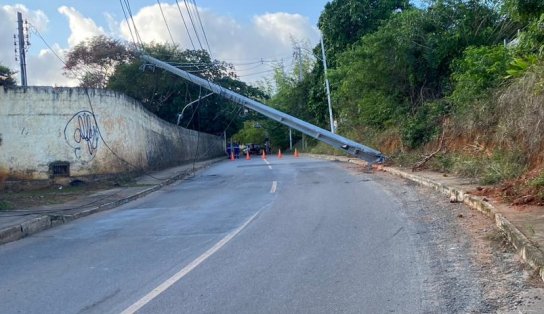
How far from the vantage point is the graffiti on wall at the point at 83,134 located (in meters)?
19.2

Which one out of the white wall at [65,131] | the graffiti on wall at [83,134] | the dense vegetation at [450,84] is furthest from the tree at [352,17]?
→ the graffiti on wall at [83,134]

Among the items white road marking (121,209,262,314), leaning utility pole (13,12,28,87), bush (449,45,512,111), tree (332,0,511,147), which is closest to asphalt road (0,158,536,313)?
white road marking (121,209,262,314)

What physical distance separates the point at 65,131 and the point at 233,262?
13.3m

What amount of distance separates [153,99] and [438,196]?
34.1 metres

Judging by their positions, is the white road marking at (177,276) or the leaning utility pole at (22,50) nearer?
the white road marking at (177,276)

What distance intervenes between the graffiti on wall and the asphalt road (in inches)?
263

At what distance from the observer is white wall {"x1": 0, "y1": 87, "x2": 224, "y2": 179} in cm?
1825

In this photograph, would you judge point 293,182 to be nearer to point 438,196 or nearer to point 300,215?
point 438,196

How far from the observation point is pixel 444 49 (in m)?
22.2

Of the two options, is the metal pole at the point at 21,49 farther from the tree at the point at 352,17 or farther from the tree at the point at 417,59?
the tree at the point at 352,17

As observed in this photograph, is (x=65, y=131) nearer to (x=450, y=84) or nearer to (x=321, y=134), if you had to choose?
(x=321, y=134)

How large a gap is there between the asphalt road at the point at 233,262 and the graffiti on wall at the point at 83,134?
667cm

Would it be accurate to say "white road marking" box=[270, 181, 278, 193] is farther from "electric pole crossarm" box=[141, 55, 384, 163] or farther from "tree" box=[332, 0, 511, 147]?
"electric pole crossarm" box=[141, 55, 384, 163]

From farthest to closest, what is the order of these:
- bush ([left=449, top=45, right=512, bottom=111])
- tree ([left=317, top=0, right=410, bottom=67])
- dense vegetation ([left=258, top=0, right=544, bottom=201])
→ tree ([left=317, top=0, right=410, bottom=67]), bush ([left=449, top=45, right=512, bottom=111]), dense vegetation ([left=258, top=0, right=544, bottom=201])
